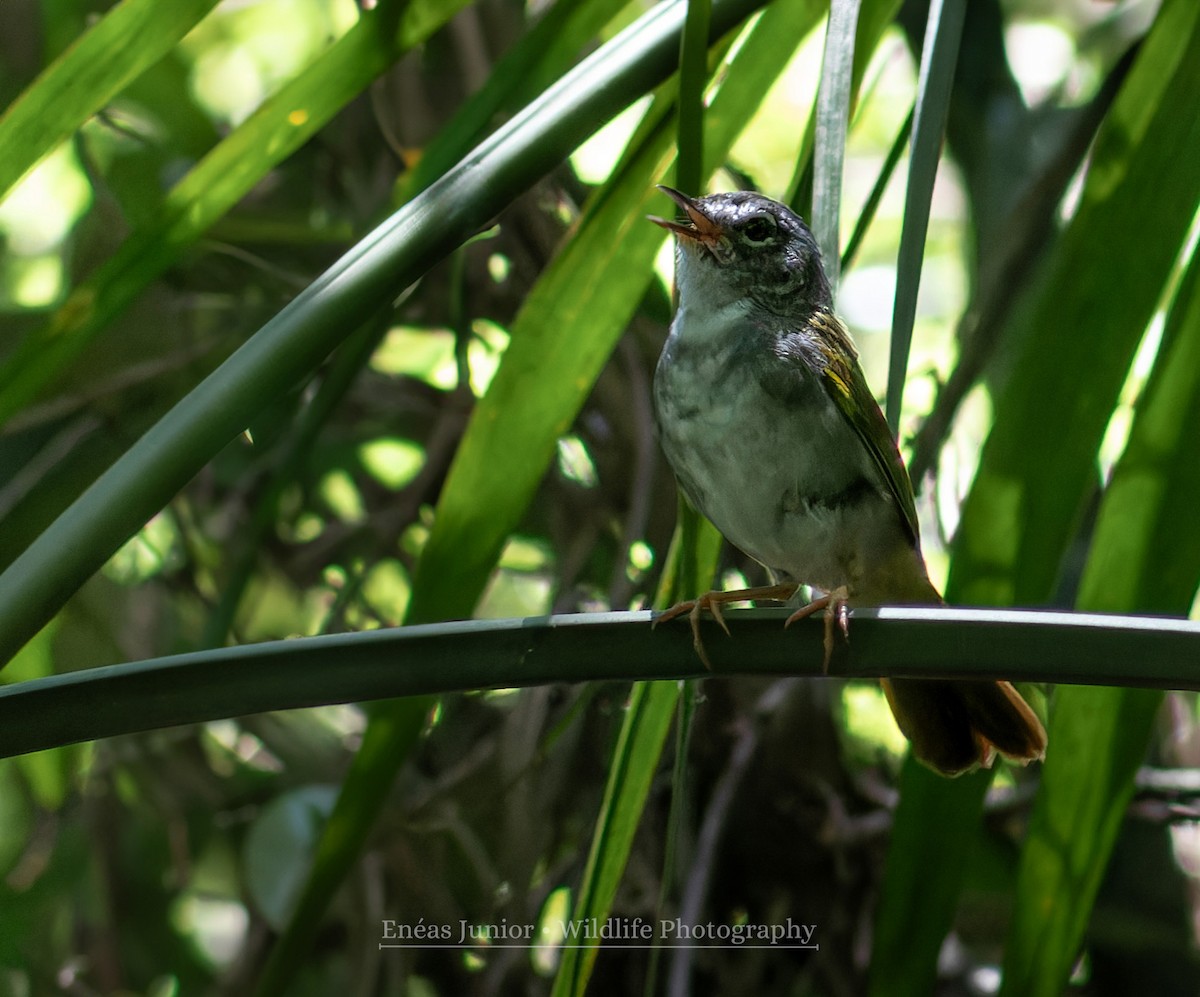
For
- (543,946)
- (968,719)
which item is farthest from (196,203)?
(543,946)

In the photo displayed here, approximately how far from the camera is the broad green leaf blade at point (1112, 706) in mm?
1097

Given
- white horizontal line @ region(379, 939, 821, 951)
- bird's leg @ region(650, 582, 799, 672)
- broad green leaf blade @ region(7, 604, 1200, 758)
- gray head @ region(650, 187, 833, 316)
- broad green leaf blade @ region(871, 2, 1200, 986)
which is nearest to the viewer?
broad green leaf blade @ region(7, 604, 1200, 758)

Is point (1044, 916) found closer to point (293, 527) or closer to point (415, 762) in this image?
point (415, 762)

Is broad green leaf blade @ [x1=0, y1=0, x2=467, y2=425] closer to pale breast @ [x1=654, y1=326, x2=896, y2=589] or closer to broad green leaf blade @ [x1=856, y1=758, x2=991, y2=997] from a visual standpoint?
pale breast @ [x1=654, y1=326, x2=896, y2=589]

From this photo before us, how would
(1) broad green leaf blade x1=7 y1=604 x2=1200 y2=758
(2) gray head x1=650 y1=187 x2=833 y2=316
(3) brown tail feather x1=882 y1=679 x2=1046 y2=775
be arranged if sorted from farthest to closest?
(2) gray head x1=650 y1=187 x2=833 y2=316 → (3) brown tail feather x1=882 y1=679 x2=1046 y2=775 → (1) broad green leaf blade x1=7 y1=604 x2=1200 y2=758

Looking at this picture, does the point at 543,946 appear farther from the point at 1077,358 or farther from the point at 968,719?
the point at 1077,358

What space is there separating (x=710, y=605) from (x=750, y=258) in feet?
2.47

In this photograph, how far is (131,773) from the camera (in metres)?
3.08

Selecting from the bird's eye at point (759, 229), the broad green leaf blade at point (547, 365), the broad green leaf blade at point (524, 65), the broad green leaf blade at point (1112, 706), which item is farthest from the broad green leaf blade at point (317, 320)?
the bird's eye at point (759, 229)

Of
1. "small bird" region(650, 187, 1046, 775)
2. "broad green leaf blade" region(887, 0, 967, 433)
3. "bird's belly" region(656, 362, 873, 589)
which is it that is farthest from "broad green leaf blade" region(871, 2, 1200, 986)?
"bird's belly" region(656, 362, 873, 589)

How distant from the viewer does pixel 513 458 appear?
1239 mm

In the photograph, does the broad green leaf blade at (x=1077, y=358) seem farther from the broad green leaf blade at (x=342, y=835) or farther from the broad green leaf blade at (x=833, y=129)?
the broad green leaf blade at (x=342, y=835)

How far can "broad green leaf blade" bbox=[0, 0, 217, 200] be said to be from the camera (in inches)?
44.8

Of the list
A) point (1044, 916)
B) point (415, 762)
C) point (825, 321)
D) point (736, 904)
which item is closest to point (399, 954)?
point (415, 762)
